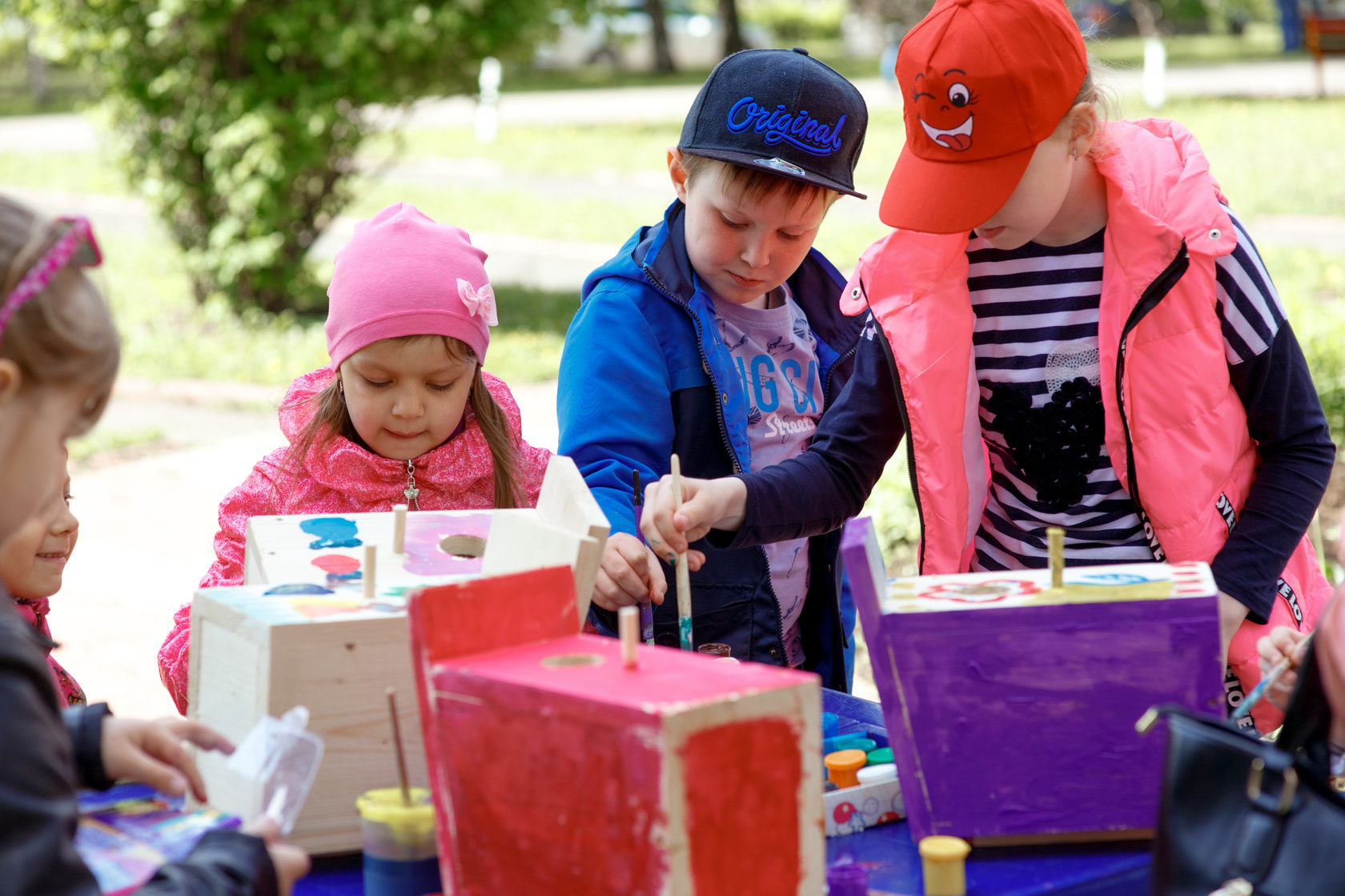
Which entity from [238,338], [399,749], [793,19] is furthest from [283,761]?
[793,19]

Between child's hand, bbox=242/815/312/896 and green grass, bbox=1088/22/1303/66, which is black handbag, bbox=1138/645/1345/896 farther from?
green grass, bbox=1088/22/1303/66

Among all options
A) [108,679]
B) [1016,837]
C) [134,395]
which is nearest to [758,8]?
[134,395]

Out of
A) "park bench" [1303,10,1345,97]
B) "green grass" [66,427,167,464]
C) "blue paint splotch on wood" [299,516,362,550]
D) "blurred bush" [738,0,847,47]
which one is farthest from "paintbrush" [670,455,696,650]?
"blurred bush" [738,0,847,47]

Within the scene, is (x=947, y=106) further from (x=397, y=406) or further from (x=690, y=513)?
(x=397, y=406)

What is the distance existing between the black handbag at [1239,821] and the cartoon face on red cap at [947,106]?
0.86 m

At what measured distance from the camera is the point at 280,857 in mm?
1289

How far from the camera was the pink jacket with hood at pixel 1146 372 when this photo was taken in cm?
188

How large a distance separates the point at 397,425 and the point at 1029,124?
1127 mm

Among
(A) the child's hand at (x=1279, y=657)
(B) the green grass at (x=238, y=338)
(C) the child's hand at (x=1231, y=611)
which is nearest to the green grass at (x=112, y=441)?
(B) the green grass at (x=238, y=338)

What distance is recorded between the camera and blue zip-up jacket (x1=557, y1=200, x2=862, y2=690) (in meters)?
2.29

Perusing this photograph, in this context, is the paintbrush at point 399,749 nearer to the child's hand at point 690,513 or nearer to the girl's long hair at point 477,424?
the child's hand at point 690,513

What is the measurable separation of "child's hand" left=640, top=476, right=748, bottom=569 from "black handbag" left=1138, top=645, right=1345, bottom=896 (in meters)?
0.71

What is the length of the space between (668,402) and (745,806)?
1.21 metres

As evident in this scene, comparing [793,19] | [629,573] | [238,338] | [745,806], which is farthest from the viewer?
[793,19]
